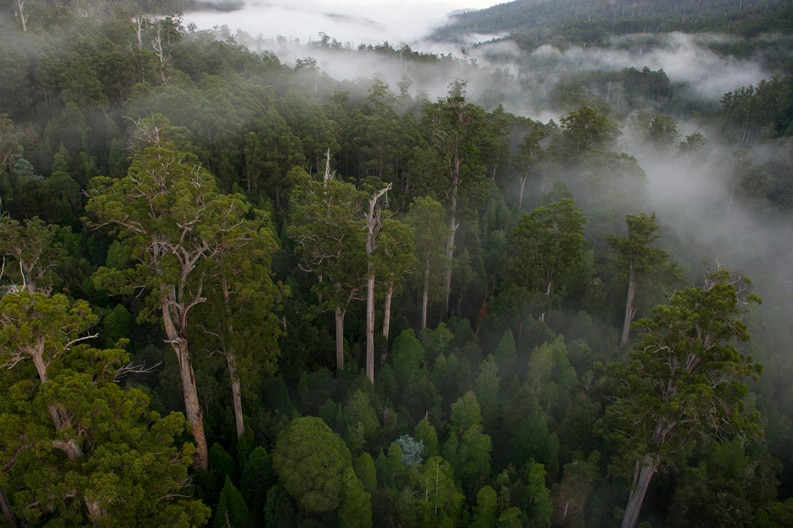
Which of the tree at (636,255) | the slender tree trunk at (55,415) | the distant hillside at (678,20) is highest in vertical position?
the distant hillside at (678,20)

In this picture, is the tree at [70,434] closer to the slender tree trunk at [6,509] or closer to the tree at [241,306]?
the slender tree trunk at [6,509]

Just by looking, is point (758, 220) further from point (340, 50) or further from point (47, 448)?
point (340, 50)

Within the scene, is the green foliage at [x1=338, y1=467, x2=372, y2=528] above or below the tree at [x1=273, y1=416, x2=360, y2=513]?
below

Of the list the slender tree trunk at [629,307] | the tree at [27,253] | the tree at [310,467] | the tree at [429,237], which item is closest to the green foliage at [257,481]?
the tree at [310,467]

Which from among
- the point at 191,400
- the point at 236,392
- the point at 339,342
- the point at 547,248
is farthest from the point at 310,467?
the point at 547,248

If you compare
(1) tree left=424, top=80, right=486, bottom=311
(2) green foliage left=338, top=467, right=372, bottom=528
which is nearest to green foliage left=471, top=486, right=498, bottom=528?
(2) green foliage left=338, top=467, right=372, bottom=528

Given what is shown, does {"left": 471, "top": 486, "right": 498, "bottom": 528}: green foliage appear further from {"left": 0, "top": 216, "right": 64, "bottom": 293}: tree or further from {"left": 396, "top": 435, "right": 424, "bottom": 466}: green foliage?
{"left": 0, "top": 216, "right": 64, "bottom": 293}: tree
